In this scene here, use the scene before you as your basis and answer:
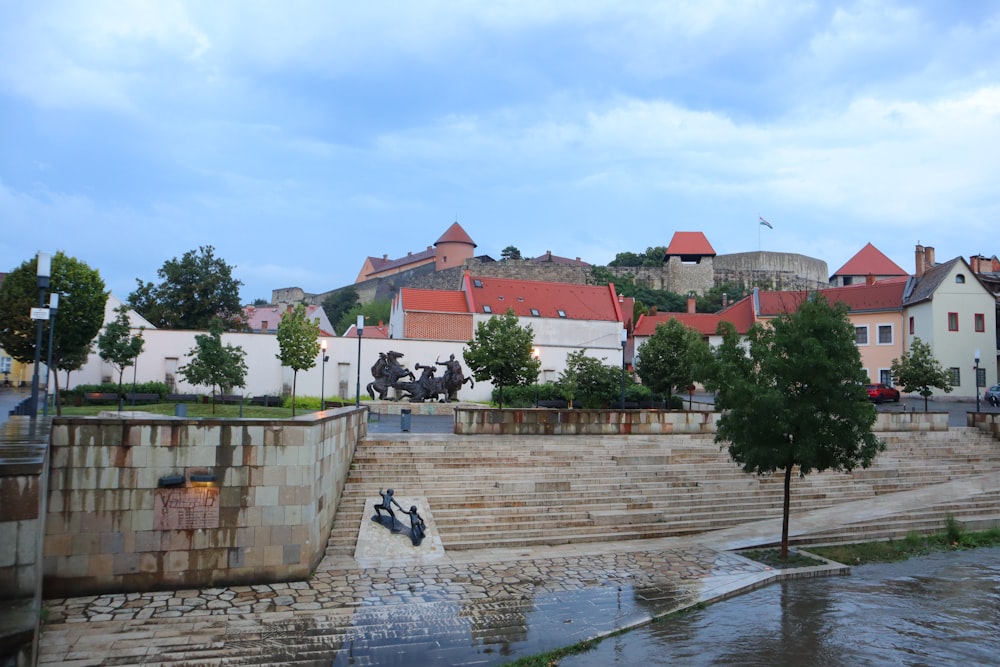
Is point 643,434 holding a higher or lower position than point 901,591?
higher

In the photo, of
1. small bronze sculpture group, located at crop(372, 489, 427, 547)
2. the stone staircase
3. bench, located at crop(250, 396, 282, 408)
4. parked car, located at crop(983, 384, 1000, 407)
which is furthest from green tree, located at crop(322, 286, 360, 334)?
small bronze sculpture group, located at crop(372, 489, 427, 547)

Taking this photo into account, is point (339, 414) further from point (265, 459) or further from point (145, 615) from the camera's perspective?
point (145, 615)

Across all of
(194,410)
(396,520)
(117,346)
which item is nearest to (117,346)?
(117,346)

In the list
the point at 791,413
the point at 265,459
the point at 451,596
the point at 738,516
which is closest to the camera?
the point at 451,596

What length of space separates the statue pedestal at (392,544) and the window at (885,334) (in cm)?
4207

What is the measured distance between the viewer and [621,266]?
92.2 m

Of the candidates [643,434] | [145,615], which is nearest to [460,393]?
[643,434]

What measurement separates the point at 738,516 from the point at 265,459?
37.1 feet

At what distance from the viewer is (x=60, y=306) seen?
23375 millimetres

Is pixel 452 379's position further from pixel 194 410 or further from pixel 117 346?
pixel 117 346

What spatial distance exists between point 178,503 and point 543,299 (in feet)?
139

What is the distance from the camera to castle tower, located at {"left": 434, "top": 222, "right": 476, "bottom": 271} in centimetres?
8638

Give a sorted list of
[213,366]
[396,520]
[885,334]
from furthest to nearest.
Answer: [885,334], [213,366], [396,520]

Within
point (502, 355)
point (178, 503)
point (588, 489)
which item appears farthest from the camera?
point (502, 355)
